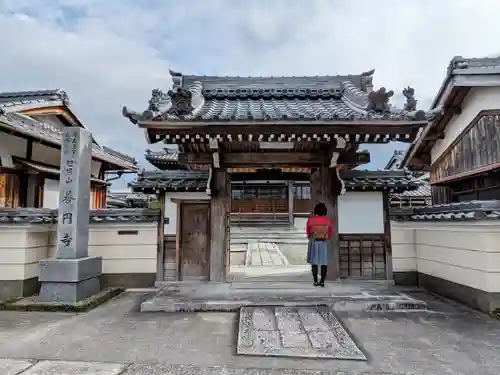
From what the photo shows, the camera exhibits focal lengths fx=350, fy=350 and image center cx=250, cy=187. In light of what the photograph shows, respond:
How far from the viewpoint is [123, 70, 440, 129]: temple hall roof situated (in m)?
6.28

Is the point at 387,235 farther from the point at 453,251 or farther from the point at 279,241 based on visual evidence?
the point at 279,241

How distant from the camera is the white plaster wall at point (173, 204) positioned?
8.01 metres

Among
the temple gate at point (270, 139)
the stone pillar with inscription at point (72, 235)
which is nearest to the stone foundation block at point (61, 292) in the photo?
the stone pillar with inscription at point (72, 235)

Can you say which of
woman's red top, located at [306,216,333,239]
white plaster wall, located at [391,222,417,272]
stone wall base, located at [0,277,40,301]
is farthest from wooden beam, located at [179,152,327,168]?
stone wall base, located at [0,277,40,301]

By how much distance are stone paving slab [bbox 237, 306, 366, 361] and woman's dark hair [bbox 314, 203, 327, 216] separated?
6.92 ft

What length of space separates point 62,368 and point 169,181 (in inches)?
190

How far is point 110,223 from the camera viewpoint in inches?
309

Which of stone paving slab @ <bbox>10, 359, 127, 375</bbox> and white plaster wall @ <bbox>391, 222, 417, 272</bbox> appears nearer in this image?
stone paving slab @ <bbox>10, 359, 127, 375</bbox>

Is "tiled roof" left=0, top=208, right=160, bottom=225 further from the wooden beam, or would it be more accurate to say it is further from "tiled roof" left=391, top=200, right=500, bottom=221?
"tiled roof" left=391, top=200, right=500, bottom=221

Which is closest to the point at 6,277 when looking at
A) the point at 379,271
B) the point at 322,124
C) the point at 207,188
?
the point at 207,188

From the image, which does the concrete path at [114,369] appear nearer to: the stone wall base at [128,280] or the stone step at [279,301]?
the stone step at [279,301]

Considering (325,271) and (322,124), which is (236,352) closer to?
(325,271)

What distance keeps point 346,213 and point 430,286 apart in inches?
88.1

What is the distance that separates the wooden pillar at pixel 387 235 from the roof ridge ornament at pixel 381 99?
2228 millimetres
